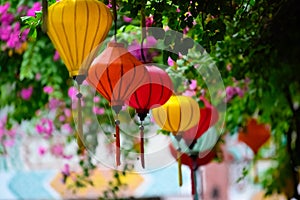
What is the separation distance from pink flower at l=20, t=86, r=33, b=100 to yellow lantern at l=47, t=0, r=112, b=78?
2003 mm

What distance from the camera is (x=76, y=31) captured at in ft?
5.36

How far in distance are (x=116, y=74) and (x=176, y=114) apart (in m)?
0.52

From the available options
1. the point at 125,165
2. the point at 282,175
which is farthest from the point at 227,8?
the point at 282,175

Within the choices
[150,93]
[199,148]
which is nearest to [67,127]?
[199,148]

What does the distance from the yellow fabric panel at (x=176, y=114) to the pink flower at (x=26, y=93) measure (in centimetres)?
156

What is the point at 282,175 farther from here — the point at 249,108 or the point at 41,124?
the point at 41,124

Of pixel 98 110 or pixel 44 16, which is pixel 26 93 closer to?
pixel 98 110

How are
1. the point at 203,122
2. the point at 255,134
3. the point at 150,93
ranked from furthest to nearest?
the point at 255,134 < the point at 203,122 < the point at 150,93

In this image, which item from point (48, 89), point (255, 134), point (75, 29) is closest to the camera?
point (75, 29)

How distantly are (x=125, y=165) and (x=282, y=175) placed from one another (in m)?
1.00

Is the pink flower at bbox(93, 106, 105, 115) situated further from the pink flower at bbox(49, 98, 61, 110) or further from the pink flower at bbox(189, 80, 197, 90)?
the pink flower at bbox(189, 80, 197, 90)

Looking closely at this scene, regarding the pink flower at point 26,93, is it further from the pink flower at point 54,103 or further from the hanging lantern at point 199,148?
the hanging lantern at point 199,148

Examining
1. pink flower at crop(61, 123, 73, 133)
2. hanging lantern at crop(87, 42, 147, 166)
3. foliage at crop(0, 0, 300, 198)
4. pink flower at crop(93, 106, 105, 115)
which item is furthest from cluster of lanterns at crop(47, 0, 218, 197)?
pink flower at crop(61, 123, 73, 133)

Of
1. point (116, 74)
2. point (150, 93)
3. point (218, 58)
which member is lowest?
point (218, 58)
